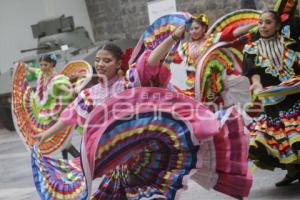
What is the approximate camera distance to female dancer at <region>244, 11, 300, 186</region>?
5.65m

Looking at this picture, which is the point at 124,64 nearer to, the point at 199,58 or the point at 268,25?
the point at 268,25

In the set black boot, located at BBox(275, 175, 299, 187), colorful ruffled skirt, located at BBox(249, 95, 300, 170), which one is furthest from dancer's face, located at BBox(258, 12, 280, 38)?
black boot, located at BBox(275, 175, 299, 187)

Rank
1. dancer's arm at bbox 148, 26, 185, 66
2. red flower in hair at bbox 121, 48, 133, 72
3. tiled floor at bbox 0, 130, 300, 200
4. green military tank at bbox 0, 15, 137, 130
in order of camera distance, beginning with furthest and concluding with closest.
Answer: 1. green military tank at bbox 0, 15, 137, 130
2. tiled floor at bbox 0, 130, 300, 200
3. red flower in hair at bbox 121, 48, 133, 72
4. dancer's arm at bbox 148, 26, 185, 66

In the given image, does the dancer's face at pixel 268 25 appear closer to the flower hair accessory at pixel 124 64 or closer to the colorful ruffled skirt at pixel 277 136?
the colorful ruffled skirt at pixel 277 136

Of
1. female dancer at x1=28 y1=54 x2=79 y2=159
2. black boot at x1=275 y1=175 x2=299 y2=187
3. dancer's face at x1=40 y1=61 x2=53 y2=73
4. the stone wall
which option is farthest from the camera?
the stone wall

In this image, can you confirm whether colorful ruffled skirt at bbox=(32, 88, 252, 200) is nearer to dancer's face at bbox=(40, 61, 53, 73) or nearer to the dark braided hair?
the dark braided hair

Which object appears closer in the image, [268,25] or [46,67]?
[268,25]

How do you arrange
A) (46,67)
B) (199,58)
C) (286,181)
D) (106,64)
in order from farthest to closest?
(46,67) → (199,58) → (286,181) → (106,64)

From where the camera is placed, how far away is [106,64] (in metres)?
4.60

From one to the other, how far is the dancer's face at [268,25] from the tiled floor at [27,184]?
128 cm

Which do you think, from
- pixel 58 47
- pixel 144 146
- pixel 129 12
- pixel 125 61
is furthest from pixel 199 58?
pixel 129 12

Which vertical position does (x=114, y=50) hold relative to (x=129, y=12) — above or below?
above

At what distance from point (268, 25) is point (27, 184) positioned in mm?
3897

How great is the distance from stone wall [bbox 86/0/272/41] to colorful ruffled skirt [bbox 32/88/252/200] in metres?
10.1
